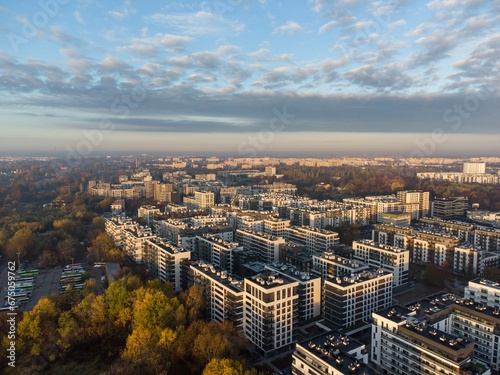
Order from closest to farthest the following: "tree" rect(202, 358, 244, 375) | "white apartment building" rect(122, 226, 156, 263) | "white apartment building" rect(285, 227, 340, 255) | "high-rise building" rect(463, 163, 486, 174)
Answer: "tree" rect(202, 358, 244, 375) < "white apartment building" rect(122, 226, 156, 263) < "white apartment building" rect(285, 227, 340, 255) < "high-rise building" rect(463, 163, 486, 174)

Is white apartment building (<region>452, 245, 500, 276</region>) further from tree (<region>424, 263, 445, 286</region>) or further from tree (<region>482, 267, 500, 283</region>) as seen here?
tree (<region>424, 263, 445, 286</region>)

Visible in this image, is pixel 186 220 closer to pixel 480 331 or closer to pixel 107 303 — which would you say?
pixel 107 303

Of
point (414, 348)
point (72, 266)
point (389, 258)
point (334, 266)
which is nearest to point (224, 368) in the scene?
point (414, 348)

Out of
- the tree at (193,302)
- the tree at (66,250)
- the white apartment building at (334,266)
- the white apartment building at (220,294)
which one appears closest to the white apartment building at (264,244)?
the white apartment building at (334,266)

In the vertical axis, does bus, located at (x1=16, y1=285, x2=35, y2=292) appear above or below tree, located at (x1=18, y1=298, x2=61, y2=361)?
below

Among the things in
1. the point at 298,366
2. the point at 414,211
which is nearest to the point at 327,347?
the point at 298,366

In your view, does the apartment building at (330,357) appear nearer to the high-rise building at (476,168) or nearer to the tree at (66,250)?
the tree at (66,250)

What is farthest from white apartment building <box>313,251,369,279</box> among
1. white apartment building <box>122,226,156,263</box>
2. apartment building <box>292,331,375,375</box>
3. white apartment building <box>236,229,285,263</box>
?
white apartment building <box>122,226,156,263</box>

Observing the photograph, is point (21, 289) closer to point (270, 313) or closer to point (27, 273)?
point (27, 273)
